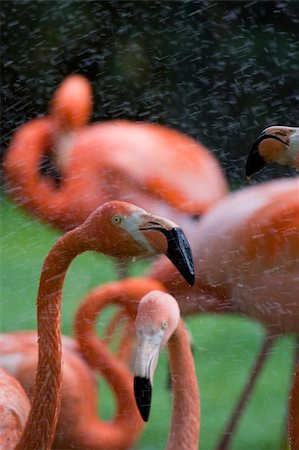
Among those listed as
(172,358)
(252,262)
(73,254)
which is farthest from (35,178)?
(73,254)

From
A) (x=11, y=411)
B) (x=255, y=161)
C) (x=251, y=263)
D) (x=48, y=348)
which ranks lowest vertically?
(x=251, y=263)

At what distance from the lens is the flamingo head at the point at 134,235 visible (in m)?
1.18

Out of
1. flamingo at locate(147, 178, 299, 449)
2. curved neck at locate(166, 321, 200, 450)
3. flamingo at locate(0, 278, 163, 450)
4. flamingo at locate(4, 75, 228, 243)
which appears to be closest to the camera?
curved neck at locate(166, 321, 200, 450)

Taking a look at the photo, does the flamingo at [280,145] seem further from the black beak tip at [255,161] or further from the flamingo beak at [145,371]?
the flamingo beak at [145,371]

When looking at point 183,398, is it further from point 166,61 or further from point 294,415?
point 166,61

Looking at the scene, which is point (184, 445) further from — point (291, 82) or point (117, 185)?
point (291, 82)

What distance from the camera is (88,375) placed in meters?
1.68

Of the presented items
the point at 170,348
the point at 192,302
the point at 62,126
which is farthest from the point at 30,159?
the point at 170,348

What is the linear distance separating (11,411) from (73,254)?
285mm

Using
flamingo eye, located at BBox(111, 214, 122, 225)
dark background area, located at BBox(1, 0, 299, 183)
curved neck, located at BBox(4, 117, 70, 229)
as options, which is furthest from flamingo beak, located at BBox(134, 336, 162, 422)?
dark background area, located at BBox(1, 0, 299, 183)

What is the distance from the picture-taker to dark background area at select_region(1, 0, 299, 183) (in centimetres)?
331

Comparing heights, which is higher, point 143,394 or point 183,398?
point 143,394

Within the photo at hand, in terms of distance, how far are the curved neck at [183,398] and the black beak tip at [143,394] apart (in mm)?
218

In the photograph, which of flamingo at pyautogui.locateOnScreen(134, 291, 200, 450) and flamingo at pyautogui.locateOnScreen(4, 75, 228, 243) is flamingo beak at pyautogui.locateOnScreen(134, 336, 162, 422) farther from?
flamingo at pyautogui.locateOnScreen(4, 75, 228, 243)
